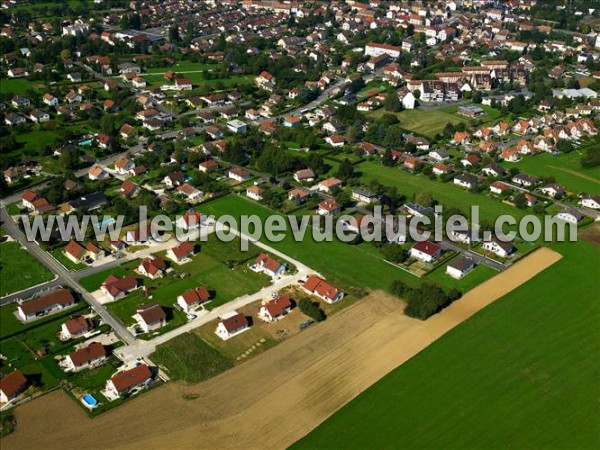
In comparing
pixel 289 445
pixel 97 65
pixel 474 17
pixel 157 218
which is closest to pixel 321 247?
pixel 157 218

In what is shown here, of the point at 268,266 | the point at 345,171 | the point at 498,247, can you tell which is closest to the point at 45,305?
the point at 268,266

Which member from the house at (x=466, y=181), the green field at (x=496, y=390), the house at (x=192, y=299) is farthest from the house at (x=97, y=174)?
the green field at (x=496, y=390)

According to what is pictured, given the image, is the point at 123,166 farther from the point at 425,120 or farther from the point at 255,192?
the point at 425,120

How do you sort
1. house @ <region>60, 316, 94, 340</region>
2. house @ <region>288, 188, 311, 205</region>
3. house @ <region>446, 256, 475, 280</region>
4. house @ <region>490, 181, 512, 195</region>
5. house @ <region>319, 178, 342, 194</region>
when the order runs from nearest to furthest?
house @ <region>60, 316, 94, 340</region> → house @ <region>446, 256, 475, 280</region> → house @ <region>288, 188, 311, 205</region> → house @ <region>319, 178, 342, 194</region> → house @ <region>490, 181, 512, 195</region>

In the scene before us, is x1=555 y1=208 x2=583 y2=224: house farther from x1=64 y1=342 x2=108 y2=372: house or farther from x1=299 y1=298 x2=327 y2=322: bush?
x1=64 y1=342 x2=108 y2=372: house

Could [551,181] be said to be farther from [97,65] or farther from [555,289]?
[97,65]

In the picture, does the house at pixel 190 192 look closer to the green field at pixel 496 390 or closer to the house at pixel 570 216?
the green field at pixel 496 390

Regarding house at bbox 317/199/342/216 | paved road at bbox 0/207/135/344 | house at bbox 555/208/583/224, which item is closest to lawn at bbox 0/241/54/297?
paved road at bbox 0/207/135/344
